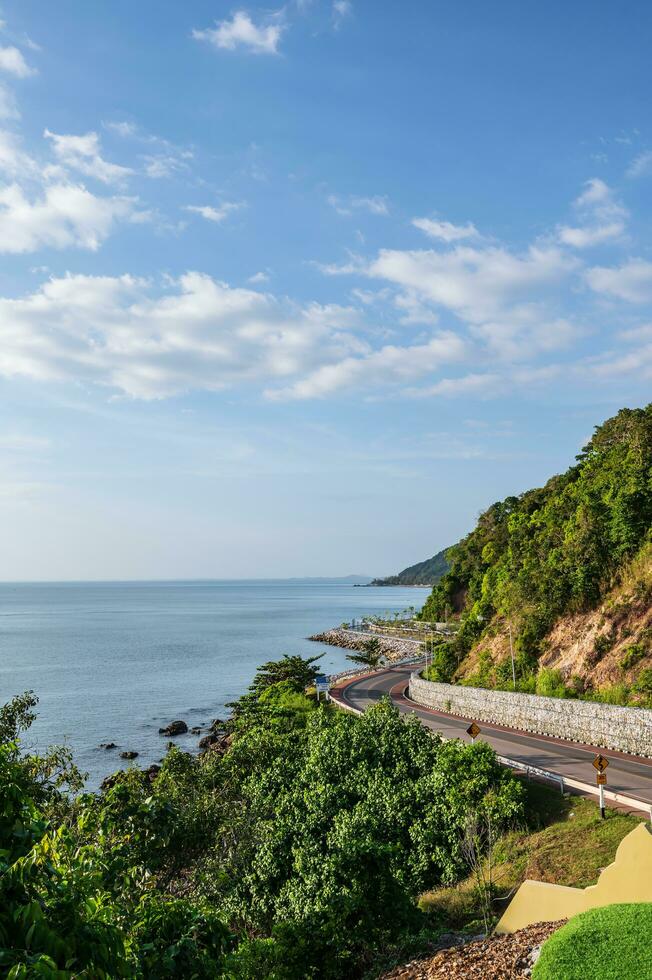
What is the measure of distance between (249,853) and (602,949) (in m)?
12.6

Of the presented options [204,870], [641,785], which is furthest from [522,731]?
[204,870]

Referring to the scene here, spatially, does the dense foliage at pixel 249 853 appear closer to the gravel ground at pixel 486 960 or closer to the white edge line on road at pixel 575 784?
the gravel ground at pixel 486 960

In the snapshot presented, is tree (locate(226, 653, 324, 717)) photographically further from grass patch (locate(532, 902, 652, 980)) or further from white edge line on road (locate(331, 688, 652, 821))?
grass patch (locate(532, 902, 652, 980))

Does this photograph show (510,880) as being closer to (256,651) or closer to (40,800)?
(40,800)

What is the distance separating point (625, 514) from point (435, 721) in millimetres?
16736

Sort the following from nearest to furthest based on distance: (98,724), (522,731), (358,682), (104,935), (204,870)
→ (104,935)
(204,870)
(522,731)
(98,724)
(358,682)

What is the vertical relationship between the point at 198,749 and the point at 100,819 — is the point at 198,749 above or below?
below

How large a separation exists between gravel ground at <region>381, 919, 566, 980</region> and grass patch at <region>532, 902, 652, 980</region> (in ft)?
3.12

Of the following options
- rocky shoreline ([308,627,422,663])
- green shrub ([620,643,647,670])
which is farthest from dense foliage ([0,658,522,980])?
rocky shoreline ([308,627,422,663])

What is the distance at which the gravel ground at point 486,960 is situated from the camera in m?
11.1

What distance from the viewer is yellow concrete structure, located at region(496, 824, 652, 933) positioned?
1323cm

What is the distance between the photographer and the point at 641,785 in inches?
999

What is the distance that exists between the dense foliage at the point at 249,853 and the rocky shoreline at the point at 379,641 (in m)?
60.5

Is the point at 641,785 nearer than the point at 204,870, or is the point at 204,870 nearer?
Result: the point at 204,870
